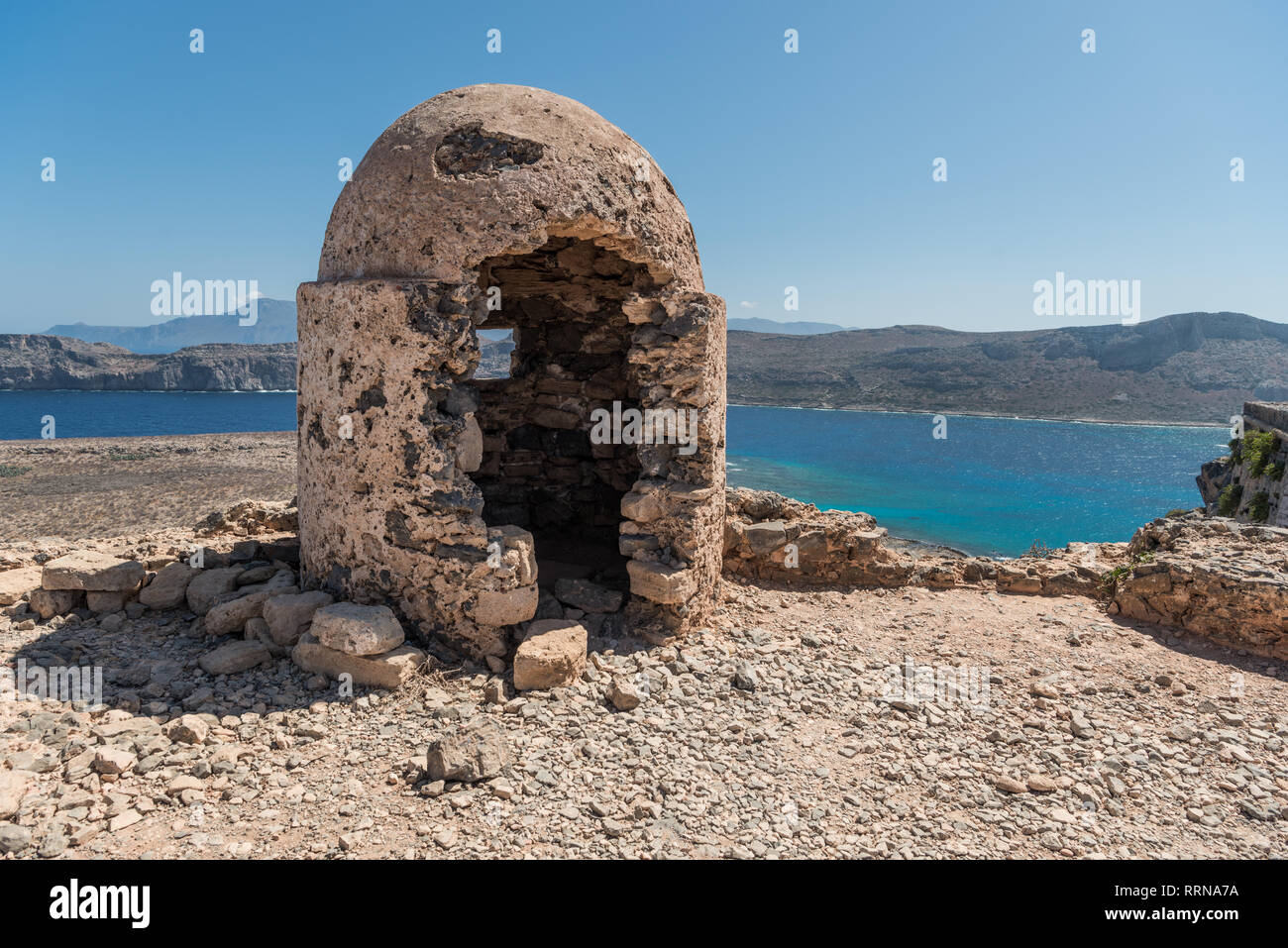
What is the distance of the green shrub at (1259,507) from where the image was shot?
15.3 meters

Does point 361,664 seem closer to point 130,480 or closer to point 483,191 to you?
point 483,191

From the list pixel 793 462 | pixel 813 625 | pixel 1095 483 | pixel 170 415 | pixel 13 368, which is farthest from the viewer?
pixel 13 368

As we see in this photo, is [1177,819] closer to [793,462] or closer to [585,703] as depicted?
[585,703]

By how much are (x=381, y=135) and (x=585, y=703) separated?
4.83 metres

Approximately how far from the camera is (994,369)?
82.8 m

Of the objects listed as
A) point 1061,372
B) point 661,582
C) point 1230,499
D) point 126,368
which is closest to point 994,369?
point 1061,372

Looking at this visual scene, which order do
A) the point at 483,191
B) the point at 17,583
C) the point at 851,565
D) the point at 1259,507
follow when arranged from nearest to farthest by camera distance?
the point at 483,191, the point at 17,583, the point at 851,565, the point at 1259,507

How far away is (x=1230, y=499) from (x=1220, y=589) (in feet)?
48.9

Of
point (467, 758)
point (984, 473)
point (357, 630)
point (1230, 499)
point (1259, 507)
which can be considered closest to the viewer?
point (467, 758)

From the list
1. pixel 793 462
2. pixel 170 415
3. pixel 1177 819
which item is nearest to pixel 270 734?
pixel 1177 819

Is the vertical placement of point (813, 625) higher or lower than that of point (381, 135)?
lower

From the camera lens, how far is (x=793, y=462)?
4881 cm

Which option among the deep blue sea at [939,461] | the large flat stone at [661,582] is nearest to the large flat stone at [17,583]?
the large flat stone at [661,582]

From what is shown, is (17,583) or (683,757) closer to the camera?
(683,757)
